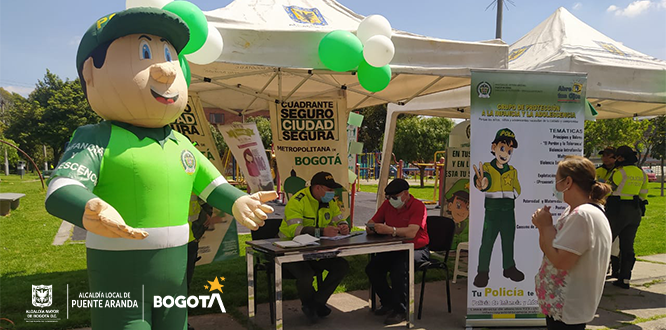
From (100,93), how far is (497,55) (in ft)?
12.3

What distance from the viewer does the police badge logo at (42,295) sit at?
4.93 meters

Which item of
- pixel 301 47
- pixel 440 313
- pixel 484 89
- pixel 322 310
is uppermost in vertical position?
pixel 301 47

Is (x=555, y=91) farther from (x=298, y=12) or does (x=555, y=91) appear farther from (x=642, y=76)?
(x=298, y=12)

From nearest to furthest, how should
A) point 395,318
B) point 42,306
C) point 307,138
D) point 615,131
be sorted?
1. point 395,318
2. point 42,306
3. point 307,138
4. point 615,131

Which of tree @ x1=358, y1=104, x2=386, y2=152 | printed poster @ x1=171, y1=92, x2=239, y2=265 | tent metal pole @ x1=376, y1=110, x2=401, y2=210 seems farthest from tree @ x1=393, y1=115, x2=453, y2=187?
printed poster @ x1=171, y1=92, x2=239, y2=265

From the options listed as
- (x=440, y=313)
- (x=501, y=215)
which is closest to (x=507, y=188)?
(x=501, y=215)

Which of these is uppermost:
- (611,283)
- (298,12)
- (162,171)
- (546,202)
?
(298,12)

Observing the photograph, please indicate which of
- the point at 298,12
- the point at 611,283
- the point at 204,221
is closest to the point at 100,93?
the point at 298,12

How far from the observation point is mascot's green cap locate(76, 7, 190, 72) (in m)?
2.65

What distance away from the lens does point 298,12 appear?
494 cm

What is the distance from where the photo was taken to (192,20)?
3.27 m

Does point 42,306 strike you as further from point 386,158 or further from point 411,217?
point 386,158

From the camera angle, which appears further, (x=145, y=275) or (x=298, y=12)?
(x=298, y=12)

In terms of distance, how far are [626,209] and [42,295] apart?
6.98 m
